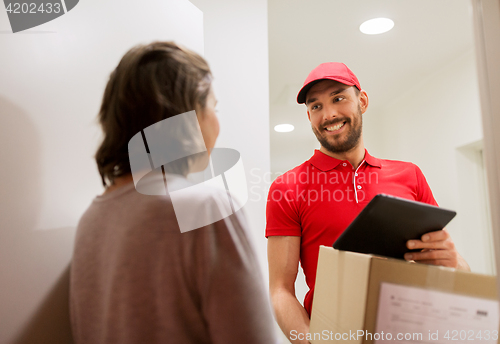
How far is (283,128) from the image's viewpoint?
260 centimetres

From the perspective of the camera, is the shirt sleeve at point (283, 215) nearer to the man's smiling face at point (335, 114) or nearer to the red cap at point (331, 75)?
the man's smiling face at point (335, 114)

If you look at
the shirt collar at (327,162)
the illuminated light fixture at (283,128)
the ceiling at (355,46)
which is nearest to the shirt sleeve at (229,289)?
the shirt collar at (327,162)

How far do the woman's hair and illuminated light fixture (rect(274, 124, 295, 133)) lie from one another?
196 centimetres

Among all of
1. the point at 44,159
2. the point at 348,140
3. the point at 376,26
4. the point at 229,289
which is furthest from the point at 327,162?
the point at 376,26

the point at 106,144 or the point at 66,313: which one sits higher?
the point at 106,144

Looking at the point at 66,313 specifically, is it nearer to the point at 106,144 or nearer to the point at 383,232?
the point at 106,144

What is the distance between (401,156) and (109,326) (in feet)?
8.20

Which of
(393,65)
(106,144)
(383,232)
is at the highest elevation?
(393,65)

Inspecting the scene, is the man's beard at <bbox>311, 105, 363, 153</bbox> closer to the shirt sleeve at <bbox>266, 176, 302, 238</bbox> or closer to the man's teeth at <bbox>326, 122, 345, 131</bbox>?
the man's teeth at <bbox>326, 122, 345, 131</bbox>

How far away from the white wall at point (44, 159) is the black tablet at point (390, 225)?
1.34 feet

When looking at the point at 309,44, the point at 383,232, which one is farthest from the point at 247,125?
the point at 309,44

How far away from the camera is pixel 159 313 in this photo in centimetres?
52

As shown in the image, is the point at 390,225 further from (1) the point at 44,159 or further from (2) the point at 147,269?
(1) the point at 44,159

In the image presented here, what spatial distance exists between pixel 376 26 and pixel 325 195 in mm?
1180
